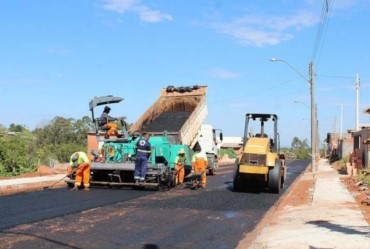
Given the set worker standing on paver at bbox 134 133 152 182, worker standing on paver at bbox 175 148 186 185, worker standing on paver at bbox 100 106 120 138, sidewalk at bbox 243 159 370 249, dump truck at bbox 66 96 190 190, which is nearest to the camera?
sidewalk at bbox 243 159 370 249

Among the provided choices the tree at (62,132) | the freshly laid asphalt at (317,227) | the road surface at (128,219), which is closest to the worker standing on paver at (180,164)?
the road surface at (128,219)

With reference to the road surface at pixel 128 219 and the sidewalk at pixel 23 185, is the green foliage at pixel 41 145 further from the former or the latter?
the road surface at pixel 128 219

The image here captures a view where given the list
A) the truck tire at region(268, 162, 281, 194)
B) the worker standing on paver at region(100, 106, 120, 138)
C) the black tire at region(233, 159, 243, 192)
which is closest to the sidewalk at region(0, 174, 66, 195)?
the worker standing on paver at region(100, 106, 120, 138)

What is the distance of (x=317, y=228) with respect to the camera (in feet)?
29.7

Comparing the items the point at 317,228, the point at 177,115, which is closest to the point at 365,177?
the point at 177,115

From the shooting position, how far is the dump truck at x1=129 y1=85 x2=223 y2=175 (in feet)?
60.4

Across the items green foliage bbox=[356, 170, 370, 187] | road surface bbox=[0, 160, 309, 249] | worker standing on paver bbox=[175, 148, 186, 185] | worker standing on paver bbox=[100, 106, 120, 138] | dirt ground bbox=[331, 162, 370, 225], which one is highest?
worker standing on paver bbox=[100, 106, 120, 138]

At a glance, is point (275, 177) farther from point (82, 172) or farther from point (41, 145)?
point (41, 145)

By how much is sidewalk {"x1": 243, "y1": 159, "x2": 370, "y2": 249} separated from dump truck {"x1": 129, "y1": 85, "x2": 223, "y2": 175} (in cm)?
635

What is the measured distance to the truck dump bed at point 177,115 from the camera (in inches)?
724

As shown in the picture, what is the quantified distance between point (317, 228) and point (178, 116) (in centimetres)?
1149

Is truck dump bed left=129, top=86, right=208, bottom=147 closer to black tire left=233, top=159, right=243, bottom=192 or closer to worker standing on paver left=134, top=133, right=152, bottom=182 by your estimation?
worker standing on paver left=134, top=133, right=152, bottom=182

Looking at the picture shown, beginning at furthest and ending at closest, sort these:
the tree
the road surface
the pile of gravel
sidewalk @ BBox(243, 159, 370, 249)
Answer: the tree, the pile of gravel, the road surface, sidewalk @ BBox(243, 159, 370, 249)

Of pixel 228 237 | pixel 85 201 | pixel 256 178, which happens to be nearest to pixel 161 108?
pixel 256 178
